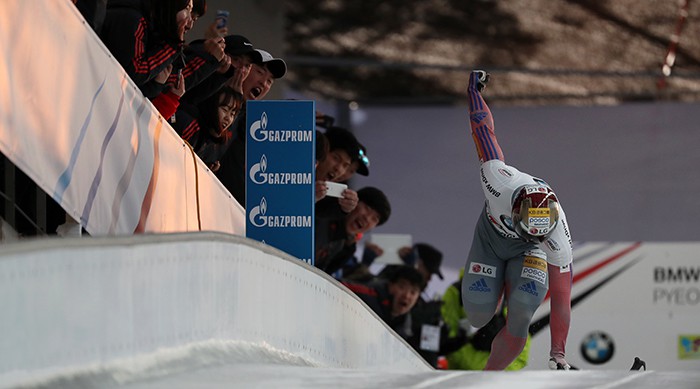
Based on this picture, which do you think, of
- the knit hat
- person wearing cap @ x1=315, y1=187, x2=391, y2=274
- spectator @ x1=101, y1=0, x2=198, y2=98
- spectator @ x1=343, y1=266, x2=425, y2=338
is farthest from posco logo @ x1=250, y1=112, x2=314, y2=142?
the knit hat

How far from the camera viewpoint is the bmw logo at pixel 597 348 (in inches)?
447

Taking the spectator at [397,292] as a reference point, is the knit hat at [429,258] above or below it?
above

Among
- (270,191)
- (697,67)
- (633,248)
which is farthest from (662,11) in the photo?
(270,191)

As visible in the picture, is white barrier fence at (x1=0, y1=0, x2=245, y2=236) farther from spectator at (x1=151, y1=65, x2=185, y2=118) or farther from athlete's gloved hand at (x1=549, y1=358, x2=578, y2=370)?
athlete's gloved hand at (x1=549, y1=358, x2=578, y2=370)

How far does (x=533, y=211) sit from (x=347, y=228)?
2.47m

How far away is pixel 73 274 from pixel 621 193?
13.8 m

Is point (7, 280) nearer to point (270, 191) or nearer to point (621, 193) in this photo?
point (270, 191)

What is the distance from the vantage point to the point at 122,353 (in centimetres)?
309

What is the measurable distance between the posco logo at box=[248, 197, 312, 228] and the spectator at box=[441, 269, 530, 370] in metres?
3.65

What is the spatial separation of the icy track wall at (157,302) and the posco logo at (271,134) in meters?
0.81

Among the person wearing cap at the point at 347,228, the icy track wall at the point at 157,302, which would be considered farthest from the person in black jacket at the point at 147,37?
the person wearing cap at the point at 347,228

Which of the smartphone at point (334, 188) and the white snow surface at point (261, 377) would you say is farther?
the smartphone at point (334, 188)

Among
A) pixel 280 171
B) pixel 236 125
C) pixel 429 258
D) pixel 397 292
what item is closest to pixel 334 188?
pixel 236 125

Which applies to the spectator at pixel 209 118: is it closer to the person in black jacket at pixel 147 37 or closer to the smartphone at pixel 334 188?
the person in black jacket at pixel 147 37
